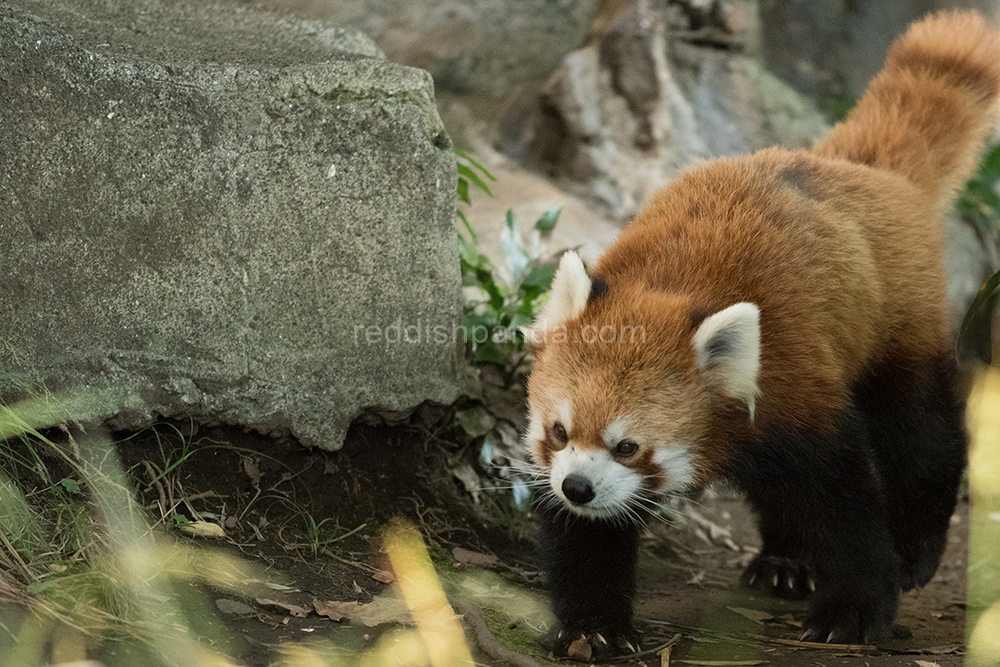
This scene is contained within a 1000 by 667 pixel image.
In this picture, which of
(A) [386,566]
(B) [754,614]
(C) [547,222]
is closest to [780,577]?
(B) [754,614]

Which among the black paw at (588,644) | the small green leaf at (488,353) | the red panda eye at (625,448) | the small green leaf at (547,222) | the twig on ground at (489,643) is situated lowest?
the black paw at (588,644)

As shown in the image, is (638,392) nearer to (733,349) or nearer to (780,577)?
(733,349)

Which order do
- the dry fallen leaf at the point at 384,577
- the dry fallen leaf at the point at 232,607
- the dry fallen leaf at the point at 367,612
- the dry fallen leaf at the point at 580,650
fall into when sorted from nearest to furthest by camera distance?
the dry fallen leaf at the point at 232,607, the dry fallen leaf at the point at 367,612, the dry fallen leaf at the point at 580,650, the dry fallen leaf at the point at 384,577

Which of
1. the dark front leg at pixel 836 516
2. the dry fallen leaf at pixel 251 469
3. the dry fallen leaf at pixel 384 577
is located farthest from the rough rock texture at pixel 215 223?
the dark front leg at pixel 836 516

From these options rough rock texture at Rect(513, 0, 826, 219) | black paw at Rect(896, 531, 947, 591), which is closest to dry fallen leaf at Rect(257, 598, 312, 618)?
black paw at Rect(896, 531, 947, 591)

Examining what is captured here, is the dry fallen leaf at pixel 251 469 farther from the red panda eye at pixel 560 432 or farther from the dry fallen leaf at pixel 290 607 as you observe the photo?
the red panda eye at pixel 560 432

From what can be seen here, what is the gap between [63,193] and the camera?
2.94 meters

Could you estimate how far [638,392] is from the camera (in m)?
2.76

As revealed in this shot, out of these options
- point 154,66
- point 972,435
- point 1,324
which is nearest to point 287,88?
point 154,66

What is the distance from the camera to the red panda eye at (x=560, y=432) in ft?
9.43

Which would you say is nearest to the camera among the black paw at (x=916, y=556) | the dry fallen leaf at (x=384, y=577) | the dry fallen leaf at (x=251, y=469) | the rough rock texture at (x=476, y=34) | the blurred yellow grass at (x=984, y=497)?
the dry fallen leaf at (x=384, y=577)

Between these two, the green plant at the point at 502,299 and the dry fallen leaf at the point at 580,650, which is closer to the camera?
the dry fallen leaf at the point at 580,650

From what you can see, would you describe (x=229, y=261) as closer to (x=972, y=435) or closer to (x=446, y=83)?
(x=446, y=83)

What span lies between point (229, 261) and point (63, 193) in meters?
0.56
